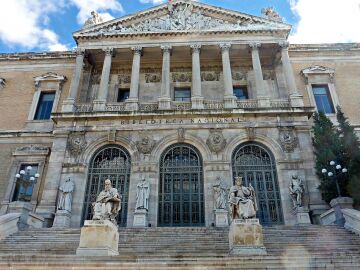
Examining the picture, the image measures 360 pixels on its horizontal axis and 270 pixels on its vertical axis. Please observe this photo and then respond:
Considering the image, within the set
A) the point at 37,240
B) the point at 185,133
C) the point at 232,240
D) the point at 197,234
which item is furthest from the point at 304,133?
the point at 37,240

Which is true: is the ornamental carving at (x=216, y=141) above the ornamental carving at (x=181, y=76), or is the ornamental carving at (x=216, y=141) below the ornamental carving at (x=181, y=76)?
below

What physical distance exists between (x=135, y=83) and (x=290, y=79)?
9050 mm

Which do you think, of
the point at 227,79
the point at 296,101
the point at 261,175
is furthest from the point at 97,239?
the point at 296,101

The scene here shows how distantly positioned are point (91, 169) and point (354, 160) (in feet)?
42.2

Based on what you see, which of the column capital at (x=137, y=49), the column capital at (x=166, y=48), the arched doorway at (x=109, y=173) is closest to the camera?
the arched doorway at (x=109, y=173)

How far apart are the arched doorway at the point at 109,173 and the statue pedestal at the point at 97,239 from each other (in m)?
7.46

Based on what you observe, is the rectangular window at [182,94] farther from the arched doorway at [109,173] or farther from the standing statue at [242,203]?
the standing statue at [242,203]

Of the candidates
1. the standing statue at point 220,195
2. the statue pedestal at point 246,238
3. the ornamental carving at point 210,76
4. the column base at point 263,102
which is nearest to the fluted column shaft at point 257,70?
the column base at point 263,102

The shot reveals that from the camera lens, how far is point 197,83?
69.1ft

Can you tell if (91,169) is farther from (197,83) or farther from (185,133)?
(197,83)

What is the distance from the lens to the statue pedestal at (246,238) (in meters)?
9.91

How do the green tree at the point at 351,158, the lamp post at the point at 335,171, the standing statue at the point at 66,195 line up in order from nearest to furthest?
the green tree at the point at 351,158 < the lamp post at the point at 335,171 < the standing statue at the point at 66,195

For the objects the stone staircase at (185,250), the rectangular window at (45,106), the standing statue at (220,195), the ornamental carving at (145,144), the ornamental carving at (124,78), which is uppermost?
the ornamental carving at (124,78)

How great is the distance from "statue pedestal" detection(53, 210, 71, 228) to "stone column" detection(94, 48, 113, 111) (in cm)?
615
